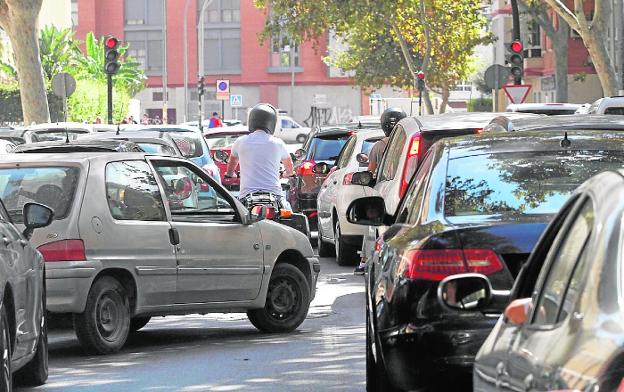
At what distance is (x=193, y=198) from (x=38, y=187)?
162 centimetres

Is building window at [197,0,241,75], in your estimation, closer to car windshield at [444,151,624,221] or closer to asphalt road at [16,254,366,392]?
asphalt road at [16,254,366,392]

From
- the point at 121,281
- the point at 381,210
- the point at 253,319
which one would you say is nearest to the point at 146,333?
the point at 253,319

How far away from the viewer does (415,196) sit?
28.0 ft

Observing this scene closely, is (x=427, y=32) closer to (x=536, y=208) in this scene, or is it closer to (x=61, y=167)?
(x=61, y=167)

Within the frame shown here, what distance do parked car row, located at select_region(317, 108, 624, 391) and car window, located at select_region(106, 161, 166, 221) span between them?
2199 mm

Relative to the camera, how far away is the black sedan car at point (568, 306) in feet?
12.5

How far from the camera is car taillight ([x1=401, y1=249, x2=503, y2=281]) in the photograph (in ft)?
Result: 23.2

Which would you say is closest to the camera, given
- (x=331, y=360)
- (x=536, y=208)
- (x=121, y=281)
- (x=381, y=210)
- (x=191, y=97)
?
(x=536, y=208)

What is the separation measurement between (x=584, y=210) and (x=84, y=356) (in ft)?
24.2

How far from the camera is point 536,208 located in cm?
740

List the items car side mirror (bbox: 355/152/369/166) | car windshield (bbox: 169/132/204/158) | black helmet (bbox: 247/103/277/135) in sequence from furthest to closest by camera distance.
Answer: car windshield (bbox: 169/132/204/158)
car side mirror (bbox: 355/152/369/166)
black helmet (bbox: 247/103/277/135)

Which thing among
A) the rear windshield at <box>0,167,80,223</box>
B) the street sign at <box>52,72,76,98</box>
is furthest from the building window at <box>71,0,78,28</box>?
the rear windshield at <box>0,167,80,223</box>

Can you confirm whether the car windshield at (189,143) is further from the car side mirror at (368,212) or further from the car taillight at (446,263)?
the car taillight at (446,263)

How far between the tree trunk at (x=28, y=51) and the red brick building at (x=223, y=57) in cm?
6035
